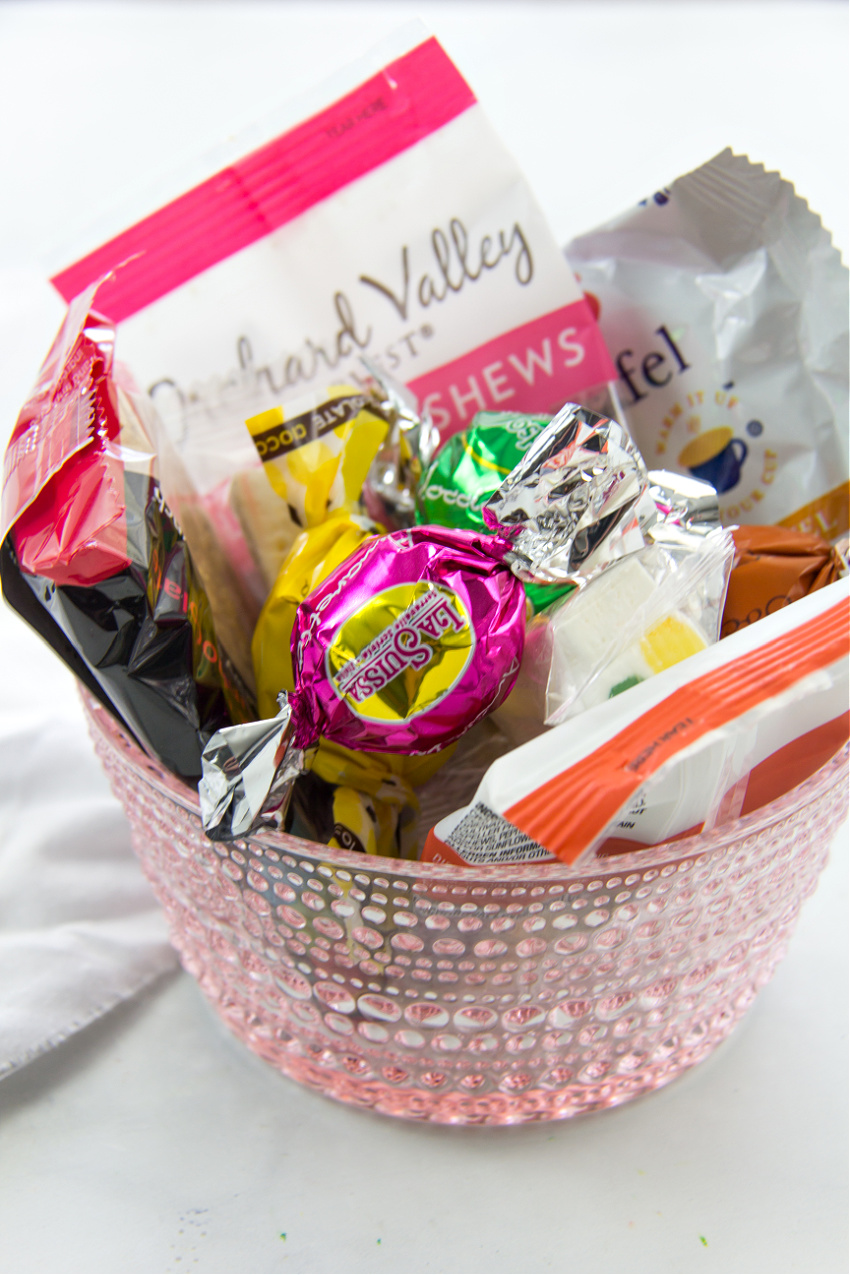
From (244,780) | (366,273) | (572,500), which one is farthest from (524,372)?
(244,780)

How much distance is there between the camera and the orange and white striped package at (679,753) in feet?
1.12

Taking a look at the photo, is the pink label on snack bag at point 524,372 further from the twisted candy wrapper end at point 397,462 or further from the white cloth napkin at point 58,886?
the white cloth napkin at point 58,886

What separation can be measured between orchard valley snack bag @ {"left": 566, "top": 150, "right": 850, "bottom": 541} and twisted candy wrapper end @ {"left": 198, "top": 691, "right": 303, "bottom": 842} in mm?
341

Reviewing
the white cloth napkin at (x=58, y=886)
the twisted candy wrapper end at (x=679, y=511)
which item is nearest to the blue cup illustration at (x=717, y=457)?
the twisted candy wrapper end at (x=679, y=511)

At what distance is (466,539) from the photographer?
438 mm

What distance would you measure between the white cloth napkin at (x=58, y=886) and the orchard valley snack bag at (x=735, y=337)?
1.41ft

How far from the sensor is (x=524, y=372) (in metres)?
0.65

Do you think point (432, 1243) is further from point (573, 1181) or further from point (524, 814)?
point (524, 814)

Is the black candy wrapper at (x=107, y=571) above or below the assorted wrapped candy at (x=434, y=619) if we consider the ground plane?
above

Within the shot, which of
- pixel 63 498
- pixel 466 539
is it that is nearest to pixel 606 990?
pixel 466 539

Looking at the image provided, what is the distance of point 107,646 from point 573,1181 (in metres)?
0.34

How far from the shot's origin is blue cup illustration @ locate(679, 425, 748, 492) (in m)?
0.61

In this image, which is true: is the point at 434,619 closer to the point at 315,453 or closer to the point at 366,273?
the point at 315,453

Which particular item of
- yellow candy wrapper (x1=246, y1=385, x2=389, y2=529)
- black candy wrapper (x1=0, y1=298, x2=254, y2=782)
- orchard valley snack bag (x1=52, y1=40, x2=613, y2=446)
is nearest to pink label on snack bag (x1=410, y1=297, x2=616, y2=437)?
orchard valley snack bag (x1=52, y1=40, x2=613, y2=446)
